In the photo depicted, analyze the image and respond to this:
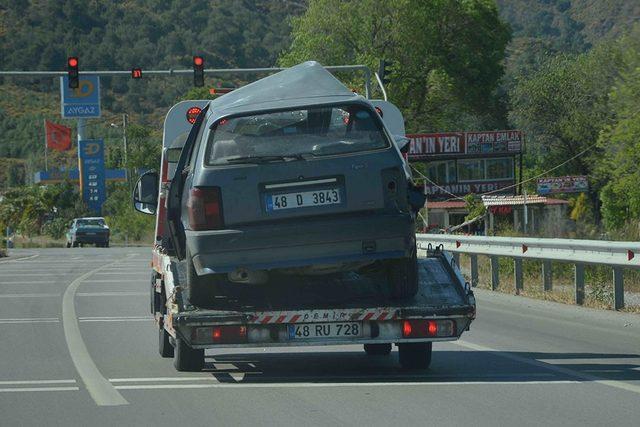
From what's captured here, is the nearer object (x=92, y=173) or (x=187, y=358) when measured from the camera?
(x=187, y=358)

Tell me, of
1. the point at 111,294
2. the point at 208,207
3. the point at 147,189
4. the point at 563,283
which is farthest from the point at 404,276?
the point at 111,294

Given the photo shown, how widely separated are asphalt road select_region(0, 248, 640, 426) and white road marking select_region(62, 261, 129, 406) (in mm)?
13

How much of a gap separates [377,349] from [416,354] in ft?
4.34

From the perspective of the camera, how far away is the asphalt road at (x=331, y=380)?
8484 millimetres

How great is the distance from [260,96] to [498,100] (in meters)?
76.9

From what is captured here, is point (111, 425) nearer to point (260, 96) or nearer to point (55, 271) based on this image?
point (260, 96)

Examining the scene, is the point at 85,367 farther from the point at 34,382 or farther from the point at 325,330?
the point at 325,330

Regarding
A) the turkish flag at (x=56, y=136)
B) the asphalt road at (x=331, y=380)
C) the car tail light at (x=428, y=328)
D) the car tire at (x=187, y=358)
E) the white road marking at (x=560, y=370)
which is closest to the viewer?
the asphalt road at (x=331, y=380)

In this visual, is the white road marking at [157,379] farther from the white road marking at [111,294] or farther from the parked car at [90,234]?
the parked car at [90,234]

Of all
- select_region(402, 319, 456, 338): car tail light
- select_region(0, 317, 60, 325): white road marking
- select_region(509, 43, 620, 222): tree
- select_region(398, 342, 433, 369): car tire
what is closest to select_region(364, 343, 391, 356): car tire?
select_region(398, 342, 433, 369): car tire

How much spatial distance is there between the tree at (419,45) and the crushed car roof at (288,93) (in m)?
55.7

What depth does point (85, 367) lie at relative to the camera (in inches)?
450

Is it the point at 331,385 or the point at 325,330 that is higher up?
the point at 325,330

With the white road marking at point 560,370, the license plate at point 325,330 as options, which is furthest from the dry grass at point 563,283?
the license plate at point 325,330
